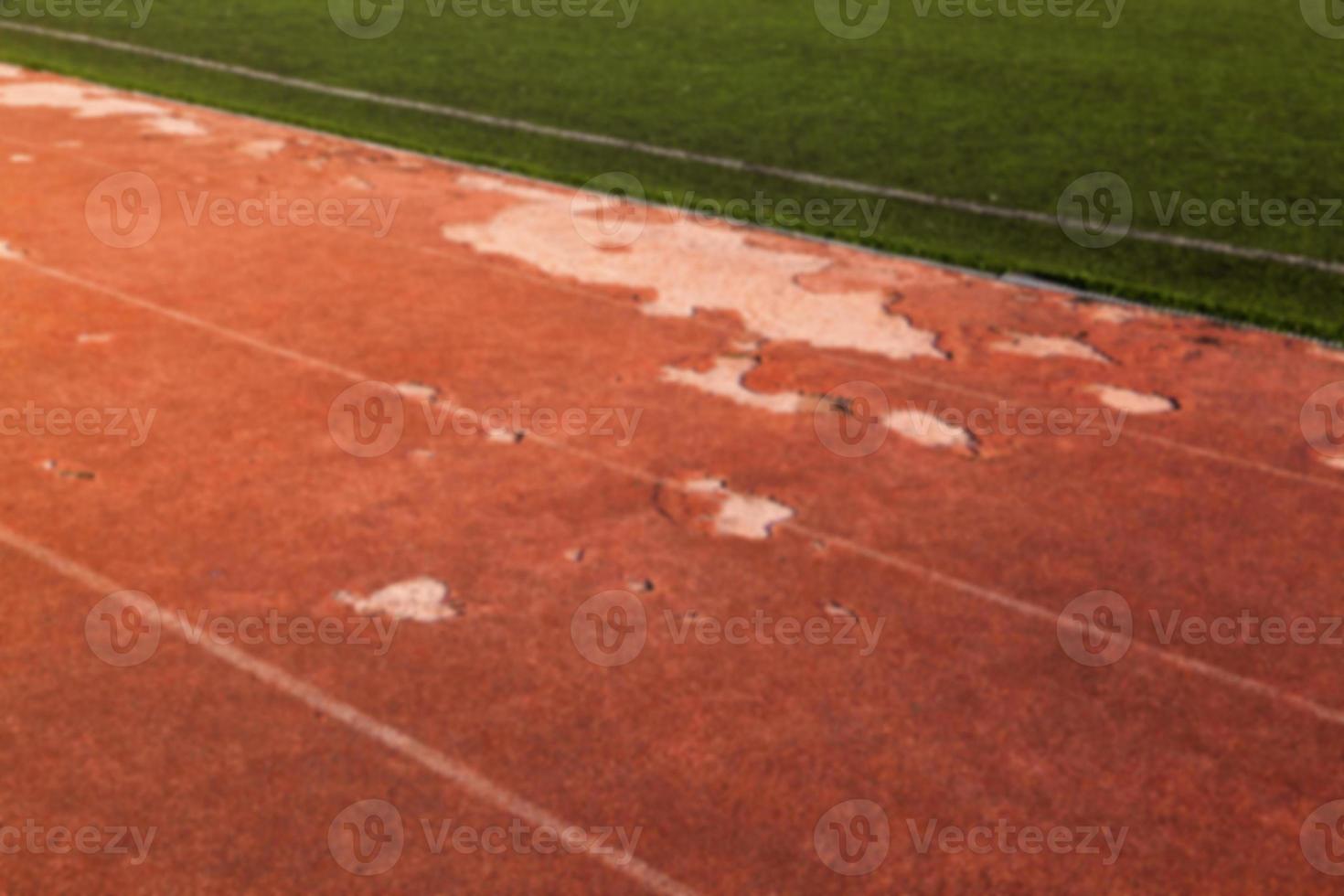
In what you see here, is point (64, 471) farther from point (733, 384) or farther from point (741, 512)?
point (733, 384)

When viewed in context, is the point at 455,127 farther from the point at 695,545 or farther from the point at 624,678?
the point at 624,678

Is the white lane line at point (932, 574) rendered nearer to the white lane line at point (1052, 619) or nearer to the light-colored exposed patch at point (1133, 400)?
the white lane line at point (1052, 619)

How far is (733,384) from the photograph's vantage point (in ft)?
23.6

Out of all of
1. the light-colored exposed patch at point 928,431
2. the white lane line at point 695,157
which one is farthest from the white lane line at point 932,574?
the white lane line at point 695,157

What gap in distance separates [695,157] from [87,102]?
19.6 feet

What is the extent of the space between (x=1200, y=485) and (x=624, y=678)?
117 inches

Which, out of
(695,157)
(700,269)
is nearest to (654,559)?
(700,269)

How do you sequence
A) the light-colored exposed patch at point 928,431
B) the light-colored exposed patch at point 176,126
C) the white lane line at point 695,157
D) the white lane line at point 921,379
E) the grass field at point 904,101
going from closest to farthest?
the white lane line at point 921,379 → the light-colored exposed patch at point 928,431 → the white lane line at point 695,157 → the grass field at point 904,101 → the light-colored exposed patch at point 176,126

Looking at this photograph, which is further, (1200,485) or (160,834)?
(1200,485)

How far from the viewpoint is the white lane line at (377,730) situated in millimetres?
3914

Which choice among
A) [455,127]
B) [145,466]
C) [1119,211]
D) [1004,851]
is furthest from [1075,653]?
[455,127]

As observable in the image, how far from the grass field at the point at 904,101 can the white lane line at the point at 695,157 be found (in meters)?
0.09

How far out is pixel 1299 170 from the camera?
34.8 ft

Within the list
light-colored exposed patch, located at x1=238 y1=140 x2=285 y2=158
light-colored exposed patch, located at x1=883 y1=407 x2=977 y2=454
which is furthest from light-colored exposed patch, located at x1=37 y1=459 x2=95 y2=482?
light-colored exposed patch, located at x1=238 y1=140 x2=285 y2=158
